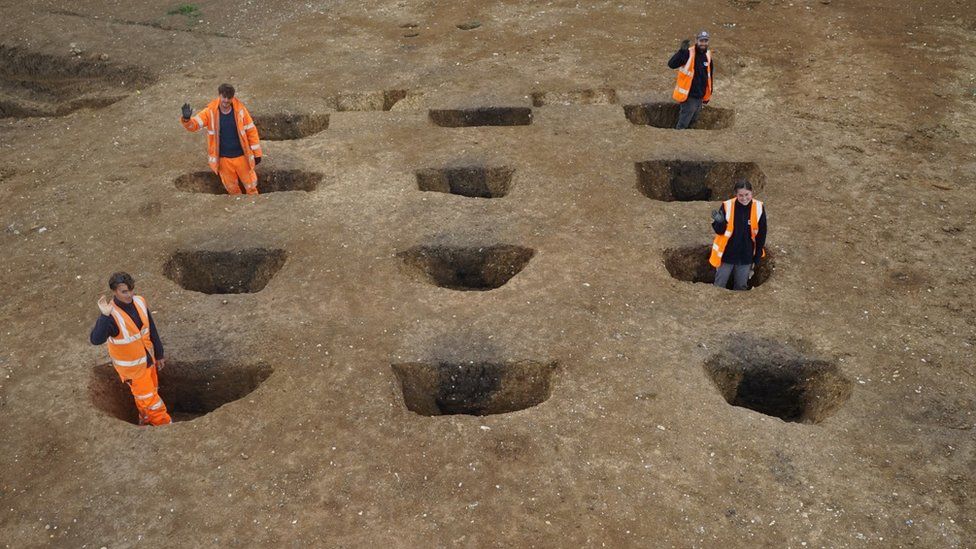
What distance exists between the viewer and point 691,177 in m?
12.8

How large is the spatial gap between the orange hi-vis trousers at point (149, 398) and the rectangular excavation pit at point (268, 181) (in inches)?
196

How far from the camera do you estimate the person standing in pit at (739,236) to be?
9297mm

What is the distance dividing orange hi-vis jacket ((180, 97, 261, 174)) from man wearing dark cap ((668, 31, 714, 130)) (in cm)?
711

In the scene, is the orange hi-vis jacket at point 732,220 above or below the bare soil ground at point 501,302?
above

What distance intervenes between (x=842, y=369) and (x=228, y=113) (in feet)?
29.5

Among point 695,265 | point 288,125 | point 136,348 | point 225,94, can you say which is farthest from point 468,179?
point 136,348

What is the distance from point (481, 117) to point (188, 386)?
7790mm

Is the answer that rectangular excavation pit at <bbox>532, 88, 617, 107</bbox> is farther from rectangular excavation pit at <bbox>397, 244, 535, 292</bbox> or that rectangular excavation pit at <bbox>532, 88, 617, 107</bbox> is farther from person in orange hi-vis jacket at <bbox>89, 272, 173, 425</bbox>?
person in orange hi-vis jacket at <bbox>89, 272, 173, 425</bbox>

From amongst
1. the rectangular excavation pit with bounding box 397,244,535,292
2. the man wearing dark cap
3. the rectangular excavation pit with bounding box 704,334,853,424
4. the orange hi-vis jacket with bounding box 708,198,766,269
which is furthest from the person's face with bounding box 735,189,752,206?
the man wearing dark cap

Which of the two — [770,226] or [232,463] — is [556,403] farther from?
[770,226]

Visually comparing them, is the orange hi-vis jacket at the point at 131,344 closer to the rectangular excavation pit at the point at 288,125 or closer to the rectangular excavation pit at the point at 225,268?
the rectangular excavation pit at the point at 225,268

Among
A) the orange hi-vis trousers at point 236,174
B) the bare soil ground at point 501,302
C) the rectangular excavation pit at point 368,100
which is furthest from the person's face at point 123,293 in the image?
the rectangular excavation pit at point 368,100

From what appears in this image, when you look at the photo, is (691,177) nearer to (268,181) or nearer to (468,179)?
(468,179)

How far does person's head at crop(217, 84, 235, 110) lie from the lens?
36.9ft
